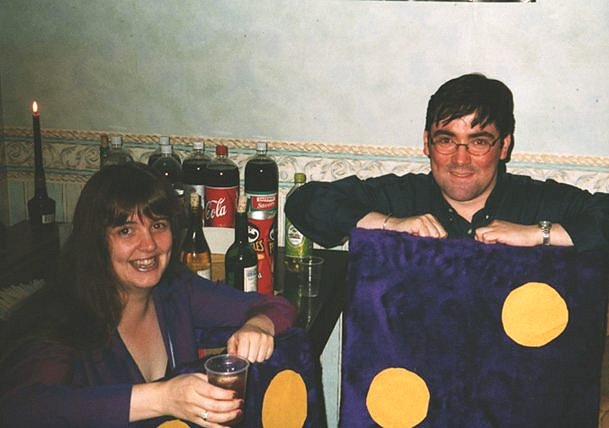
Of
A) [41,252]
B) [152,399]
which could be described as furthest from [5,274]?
[152,399]

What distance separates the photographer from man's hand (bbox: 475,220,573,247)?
1.40 meters

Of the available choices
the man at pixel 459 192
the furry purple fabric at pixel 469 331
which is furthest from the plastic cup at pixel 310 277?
the furry purple fabric at pixel 469 331

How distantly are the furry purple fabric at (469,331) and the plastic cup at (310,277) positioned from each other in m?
0.37

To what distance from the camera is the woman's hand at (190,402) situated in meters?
0.96

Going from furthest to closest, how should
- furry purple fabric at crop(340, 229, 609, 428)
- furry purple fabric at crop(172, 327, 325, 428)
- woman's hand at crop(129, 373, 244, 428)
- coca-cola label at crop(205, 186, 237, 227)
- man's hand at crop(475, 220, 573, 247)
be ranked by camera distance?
coca-cola label at crop(205, 186, 237, 227) < man's hand at crop(475, 220, 573, 247) < furry purple fabric at crop(340, 229, 609, 428) < furry purple fabric at crop(172, 327, 325, 428) < woman's hand at crop(129, 373, 244, 428)

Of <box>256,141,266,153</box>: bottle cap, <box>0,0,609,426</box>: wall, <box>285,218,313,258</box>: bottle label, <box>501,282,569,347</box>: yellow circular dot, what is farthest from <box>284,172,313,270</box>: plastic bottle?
<box>501,282,569,347</box>: yellow circular dot

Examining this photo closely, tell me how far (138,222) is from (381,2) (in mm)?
1193

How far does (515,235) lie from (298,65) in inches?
42.6

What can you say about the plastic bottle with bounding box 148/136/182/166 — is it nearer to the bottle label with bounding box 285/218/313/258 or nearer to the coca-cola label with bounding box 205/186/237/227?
the coca-cola label with bounding box 205/186/237/227

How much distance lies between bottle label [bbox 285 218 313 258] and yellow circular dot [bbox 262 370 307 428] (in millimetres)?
802

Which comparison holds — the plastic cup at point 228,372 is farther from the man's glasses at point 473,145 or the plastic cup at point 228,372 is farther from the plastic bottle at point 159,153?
the plastic bottle at point 159,153

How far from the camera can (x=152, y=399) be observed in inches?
39.3

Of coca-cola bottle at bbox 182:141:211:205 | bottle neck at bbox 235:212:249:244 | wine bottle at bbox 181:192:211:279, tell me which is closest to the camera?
bottle neck at bbox 235:212:249:244

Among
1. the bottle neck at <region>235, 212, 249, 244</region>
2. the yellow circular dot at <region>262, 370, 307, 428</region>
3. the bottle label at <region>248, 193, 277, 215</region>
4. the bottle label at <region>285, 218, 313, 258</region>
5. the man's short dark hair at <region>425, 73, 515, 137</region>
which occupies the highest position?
the man's short dark hair at <region>425, 73, 515, 137</region>
